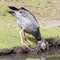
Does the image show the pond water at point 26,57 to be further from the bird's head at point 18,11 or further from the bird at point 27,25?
the bird's head at point 18,11

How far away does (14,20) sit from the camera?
16.4m

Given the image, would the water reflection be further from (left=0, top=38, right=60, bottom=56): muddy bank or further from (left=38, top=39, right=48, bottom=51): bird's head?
(left=38, top=39, right=48, bottom=51): bird's head

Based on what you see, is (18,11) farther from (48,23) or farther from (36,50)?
(48,23)

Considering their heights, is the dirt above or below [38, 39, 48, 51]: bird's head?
above

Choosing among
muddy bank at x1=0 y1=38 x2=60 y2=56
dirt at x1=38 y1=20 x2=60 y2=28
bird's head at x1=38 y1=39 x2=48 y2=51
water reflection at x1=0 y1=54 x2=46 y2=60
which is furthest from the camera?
dirt at x1=38 y1=20 x2=60 y2=28

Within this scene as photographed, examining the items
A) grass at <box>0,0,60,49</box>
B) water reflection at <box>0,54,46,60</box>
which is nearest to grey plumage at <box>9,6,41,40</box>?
grass at <box>0,0,60,49</box>

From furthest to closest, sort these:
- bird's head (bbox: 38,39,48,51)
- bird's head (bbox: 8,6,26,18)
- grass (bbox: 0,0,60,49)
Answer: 1. bird's head (bbox: 8,6,26,18)
2. grass (bbox: 0,0,60,49)
3. bird's head (bbox: 38,39,48,51)

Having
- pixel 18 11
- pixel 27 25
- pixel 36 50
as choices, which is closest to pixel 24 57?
pixel 36 50

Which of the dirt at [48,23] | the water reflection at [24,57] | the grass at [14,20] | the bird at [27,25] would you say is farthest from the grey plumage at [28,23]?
the dirt at [48,23]

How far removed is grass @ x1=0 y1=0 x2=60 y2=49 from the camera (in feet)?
46.7

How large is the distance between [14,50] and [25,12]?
1.54m

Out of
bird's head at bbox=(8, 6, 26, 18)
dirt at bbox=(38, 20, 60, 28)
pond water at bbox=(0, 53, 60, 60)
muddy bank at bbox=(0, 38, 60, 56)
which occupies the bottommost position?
pond water at bbox=(0, 53, 60, 60)

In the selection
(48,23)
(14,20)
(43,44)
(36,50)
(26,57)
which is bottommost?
(26,57)

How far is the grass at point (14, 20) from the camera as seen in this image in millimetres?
14245
